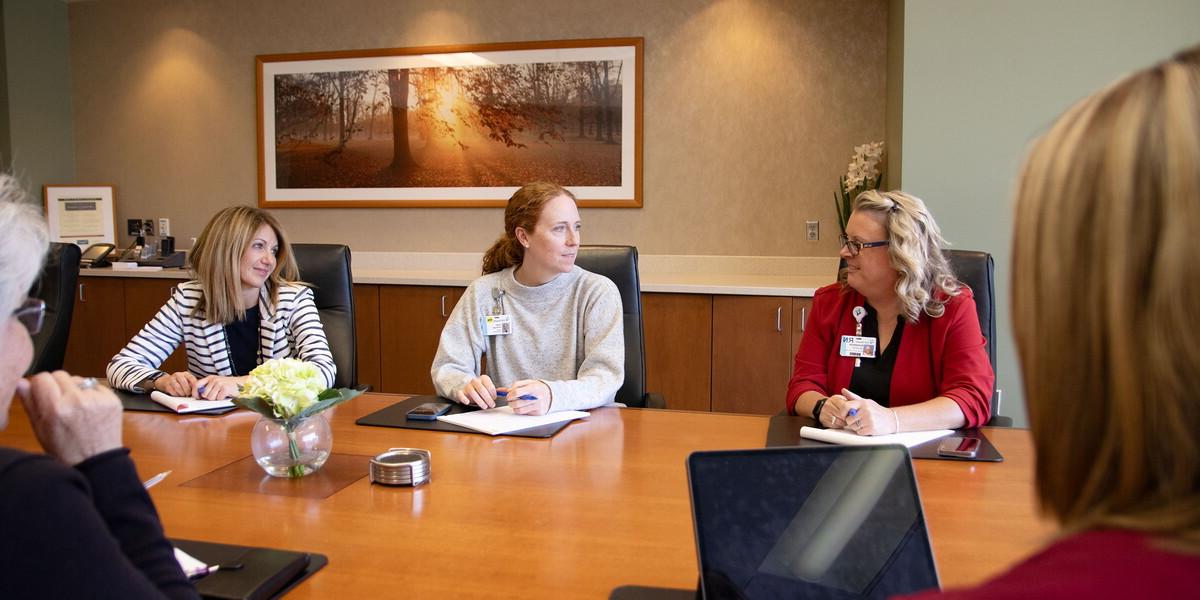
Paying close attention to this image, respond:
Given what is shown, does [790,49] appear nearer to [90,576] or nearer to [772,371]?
[772,371]

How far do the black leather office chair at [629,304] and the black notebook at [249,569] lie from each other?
146 centimetres

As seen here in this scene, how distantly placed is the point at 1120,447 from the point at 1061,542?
6cm

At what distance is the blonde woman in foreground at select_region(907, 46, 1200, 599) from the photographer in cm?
45

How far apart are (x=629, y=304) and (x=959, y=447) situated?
45.1 inches

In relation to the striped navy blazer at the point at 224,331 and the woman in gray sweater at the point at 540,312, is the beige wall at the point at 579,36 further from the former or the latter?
the striped navy blazer at the point at 224,331

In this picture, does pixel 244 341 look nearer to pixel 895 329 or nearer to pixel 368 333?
pixel 368 333

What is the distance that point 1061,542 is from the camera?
1.60ft

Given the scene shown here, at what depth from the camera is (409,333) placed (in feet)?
14.2

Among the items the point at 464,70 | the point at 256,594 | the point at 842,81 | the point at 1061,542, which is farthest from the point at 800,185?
the point at 1061,542

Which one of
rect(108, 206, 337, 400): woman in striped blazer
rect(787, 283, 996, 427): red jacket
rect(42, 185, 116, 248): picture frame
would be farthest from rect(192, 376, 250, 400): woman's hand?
rect(42, 185, 116, 248): picture frame

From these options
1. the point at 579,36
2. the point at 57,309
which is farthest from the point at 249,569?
the point at 579,36

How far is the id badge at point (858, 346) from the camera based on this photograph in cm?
219

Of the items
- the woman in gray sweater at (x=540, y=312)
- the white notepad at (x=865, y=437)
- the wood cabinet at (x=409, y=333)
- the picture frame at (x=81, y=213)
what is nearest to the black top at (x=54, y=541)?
the white notepad at (x=865, y=437)

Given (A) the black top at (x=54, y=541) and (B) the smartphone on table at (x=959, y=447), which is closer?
(A) the black top at (x=54, y=541)
